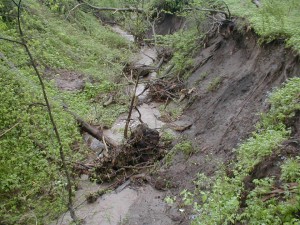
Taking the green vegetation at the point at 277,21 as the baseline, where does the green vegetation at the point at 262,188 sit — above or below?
below

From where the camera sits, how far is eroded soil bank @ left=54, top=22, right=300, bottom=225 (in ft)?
23.7

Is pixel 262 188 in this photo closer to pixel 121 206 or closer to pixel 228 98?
pixel 121 206

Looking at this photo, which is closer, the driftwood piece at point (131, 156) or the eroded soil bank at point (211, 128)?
the eroded soil bank at point (211, 128)

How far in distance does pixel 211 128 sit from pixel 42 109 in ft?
15.1

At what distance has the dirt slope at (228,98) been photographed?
777cm

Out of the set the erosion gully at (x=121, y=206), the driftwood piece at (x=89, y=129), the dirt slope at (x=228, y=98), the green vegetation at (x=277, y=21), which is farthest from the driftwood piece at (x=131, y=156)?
the green vegetation at (x=277, y=21)

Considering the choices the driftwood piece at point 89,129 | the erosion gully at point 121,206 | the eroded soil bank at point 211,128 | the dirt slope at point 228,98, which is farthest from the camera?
the driftwood piece at point 89,129

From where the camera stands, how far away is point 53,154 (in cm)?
805

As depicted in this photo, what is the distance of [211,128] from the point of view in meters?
9.10

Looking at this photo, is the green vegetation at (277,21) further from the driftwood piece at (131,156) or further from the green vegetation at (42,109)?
the green vegetation at (42,109)

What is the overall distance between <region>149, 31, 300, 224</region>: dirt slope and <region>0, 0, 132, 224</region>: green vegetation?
2.67 meters

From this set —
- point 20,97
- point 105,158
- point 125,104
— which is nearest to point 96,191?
point 105,158

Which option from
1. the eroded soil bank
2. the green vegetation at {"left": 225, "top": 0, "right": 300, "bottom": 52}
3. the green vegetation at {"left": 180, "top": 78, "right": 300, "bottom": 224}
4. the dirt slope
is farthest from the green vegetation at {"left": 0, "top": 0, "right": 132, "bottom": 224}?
the green vegetation at {"left": 225, "top": 0, "right": 300, "bottom": 52}

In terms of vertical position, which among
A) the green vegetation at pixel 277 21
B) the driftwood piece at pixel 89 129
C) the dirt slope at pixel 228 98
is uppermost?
the green vegetation at pixel 277 21
